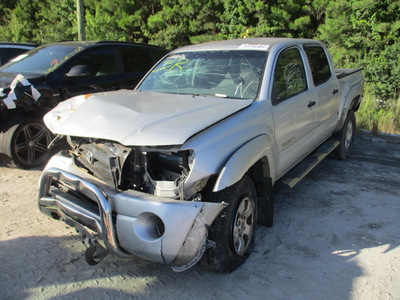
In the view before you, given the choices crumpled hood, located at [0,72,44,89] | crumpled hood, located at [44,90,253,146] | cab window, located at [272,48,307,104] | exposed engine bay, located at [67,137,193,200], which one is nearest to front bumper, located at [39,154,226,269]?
exposed engine bay, located at [67,137,193,200]

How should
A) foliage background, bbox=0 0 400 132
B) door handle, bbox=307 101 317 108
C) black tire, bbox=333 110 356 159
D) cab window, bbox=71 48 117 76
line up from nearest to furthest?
door handle, bbox=307 101 317 108 → black tire, bbox=333 110 356 159 → cab window, bbox=71 48 117 76 → foliage background, bbox=0 0 400 132

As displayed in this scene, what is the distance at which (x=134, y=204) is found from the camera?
8.87 ft

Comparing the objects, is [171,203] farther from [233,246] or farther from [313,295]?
[313,295]

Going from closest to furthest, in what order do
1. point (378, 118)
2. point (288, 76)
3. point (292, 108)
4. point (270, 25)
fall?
point (292, 108) < point (288, 76) < point (378, 118) < point (270, 25)

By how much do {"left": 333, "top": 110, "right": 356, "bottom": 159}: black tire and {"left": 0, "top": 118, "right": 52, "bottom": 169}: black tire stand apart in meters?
4.37

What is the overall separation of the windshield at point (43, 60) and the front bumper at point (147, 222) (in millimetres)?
3643

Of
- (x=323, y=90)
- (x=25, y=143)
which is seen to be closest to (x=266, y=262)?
(x=323, y=90)

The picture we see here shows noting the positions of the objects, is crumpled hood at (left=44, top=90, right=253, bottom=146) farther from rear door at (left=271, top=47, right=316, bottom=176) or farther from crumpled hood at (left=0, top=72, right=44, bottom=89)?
crumpled hood at (left=0, top=72, right=44, bottom=89)

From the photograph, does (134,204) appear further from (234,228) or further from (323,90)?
(323,90)

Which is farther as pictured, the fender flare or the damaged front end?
the fender flare

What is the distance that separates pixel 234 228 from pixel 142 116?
1195 millimetres

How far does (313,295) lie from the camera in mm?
2934

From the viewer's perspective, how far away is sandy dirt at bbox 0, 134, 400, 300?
2.97m

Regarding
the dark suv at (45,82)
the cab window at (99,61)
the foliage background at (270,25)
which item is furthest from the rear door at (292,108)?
the foliage background at (270,25)
